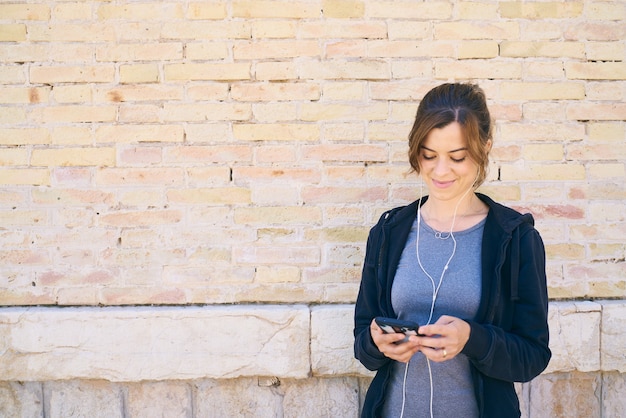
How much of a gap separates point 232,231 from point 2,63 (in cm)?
153

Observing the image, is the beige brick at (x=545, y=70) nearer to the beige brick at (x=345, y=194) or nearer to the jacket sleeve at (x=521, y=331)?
the beige brick at (x=345, y=194)

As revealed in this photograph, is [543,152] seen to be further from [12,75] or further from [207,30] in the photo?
[12,75]

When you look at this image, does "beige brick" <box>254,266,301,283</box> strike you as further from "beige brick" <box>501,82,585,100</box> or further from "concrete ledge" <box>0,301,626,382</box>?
"beige brick" <box>501,82,585,100</box>

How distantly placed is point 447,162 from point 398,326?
2.20ft

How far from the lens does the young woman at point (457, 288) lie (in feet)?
6.79

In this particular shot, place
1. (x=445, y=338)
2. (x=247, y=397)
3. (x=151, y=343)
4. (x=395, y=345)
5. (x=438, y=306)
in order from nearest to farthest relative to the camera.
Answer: (x=445, y=338), (x=395, y=345), (x=438, y=306), (x=151, y=343), (x=247, y=397)

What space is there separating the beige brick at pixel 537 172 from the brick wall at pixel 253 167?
0.01 m

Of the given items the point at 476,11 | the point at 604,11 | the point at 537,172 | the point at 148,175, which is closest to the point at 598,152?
the point at 537,172

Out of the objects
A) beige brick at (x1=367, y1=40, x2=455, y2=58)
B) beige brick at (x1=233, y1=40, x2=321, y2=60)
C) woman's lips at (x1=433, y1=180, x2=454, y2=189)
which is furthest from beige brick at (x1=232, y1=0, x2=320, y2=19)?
woman's lips at (x1=433, y1=180, x2=454, y2=189)

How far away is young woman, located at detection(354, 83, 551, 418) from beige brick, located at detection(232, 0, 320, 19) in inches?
43.6

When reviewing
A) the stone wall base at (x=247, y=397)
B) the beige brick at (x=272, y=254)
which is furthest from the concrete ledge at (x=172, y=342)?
the beige brick at (x=272, y=254)

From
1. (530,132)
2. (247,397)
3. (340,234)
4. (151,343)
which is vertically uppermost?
(530,132)

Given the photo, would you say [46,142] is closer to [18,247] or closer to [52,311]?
[18,247]

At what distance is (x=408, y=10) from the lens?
10.1ft
